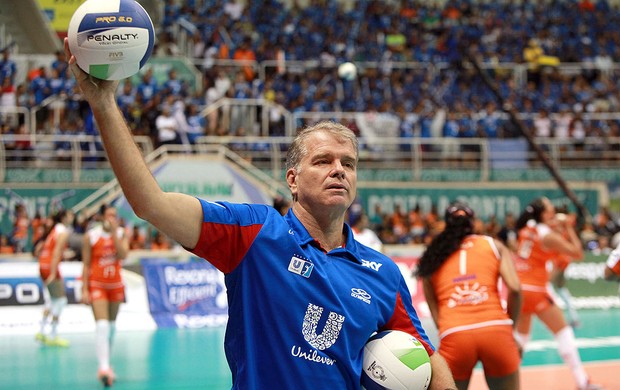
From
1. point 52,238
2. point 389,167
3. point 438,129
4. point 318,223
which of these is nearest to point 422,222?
point 389,167

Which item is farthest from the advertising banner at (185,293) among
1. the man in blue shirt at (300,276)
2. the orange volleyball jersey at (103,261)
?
the man in blue shirt at (300,276)

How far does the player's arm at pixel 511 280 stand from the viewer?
671 centimetres

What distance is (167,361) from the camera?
11.6 m

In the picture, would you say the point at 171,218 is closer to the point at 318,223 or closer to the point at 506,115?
the point at 318,223

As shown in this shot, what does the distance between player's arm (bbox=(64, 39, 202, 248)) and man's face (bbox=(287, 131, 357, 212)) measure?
0.69m

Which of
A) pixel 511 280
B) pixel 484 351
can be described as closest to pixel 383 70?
pixel 511 280

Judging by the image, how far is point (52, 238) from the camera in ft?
42.1

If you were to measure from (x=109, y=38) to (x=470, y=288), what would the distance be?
4.31 m

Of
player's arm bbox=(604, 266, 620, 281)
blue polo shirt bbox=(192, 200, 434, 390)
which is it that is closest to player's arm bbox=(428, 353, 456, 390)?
blue polo shirt bbox=(192, 200, 434, 390)

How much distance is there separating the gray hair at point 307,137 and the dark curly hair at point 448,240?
11.0 ft

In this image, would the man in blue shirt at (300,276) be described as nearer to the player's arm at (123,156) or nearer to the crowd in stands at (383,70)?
the player's arm at (123,156)

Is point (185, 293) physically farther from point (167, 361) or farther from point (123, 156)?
point (123, 156)

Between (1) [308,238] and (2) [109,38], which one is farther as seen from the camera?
(1) [308,238]

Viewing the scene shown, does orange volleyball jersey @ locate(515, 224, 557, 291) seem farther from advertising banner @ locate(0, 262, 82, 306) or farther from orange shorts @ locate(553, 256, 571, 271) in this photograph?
advertising banner @ locate(0, 262, 82, 306)
